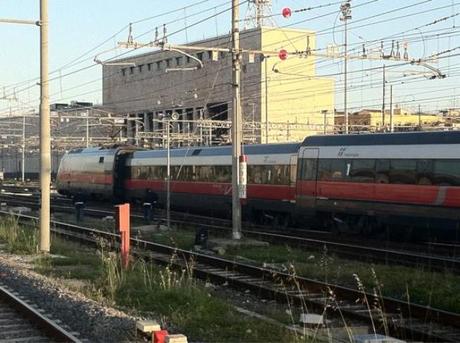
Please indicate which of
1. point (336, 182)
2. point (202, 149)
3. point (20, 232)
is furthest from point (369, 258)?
point (202, 149)

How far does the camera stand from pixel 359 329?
930 cm

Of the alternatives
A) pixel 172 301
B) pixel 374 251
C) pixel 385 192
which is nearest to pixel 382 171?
pixel 385 192

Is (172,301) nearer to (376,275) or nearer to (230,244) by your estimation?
(376,275)

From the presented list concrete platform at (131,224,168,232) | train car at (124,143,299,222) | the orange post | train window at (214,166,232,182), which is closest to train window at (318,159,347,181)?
train car at (124,143,299,222)

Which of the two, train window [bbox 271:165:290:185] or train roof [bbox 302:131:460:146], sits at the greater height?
train roof [bbox 302:131:460:146]

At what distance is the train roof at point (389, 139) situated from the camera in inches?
738

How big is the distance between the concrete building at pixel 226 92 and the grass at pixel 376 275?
47188 millimetres

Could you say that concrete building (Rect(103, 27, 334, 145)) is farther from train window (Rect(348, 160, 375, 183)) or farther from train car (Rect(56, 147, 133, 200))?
train window (Rect(348, 160, 375, 183))

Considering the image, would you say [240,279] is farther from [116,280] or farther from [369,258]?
[369,258]

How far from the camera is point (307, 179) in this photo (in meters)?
23.8

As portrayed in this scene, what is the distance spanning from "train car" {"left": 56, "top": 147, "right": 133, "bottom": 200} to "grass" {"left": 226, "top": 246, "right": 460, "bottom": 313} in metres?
23.1

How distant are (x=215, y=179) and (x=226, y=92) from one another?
53.4 m

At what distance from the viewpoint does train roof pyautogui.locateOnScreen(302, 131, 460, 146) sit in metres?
18.7

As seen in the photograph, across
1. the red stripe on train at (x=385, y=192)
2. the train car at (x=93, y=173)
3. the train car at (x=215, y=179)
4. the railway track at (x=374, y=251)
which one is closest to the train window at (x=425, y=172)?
the red stripe on train at (x=385, y=192)
